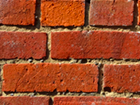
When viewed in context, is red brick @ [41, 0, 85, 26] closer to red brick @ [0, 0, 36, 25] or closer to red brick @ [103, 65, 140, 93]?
red brick @ [0, 0, 36, 25]

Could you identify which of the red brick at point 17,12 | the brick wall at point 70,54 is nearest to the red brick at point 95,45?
the brick wall at point 70,54

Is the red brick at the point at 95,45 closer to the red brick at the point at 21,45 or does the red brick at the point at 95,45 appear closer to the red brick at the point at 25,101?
the red brick at the point at 21,45

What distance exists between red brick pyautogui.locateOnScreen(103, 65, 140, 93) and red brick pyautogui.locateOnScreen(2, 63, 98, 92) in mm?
47

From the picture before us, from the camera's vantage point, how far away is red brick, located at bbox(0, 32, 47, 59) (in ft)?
1.79

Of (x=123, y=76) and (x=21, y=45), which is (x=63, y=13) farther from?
(x=123, y=76)

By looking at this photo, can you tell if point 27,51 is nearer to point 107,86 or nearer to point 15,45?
point 15,45

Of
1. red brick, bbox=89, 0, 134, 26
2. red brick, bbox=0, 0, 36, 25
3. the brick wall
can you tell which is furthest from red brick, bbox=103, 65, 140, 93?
red brick, bbox=0, 0, 36, 25

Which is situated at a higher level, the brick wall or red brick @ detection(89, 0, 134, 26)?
red brick @ detection(89, 0, 134, 26)

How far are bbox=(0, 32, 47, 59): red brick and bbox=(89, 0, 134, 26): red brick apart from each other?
202 mm

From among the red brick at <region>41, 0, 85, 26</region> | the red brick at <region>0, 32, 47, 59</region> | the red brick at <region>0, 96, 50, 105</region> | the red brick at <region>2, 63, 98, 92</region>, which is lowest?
the red brick at <region>0, 96, 50, 105</region>

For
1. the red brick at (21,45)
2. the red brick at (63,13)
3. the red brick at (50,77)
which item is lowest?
the red brick at (50,77)

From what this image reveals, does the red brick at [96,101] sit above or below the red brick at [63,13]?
below

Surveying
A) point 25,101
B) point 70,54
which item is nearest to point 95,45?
point 70,54

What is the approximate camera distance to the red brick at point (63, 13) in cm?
55
